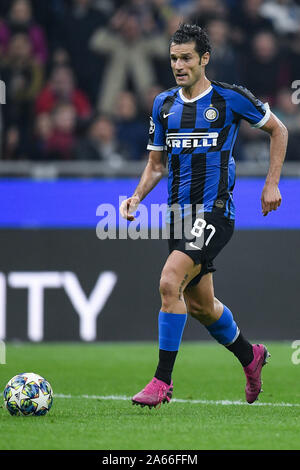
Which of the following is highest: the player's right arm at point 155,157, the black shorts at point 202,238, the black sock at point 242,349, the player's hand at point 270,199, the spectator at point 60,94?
the spectator at point 60,94

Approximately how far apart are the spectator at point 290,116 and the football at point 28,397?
5.94 meters

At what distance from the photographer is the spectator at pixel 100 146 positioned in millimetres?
10812

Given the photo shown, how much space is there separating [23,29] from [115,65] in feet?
3.94

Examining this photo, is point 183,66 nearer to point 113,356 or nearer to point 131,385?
point 131,385

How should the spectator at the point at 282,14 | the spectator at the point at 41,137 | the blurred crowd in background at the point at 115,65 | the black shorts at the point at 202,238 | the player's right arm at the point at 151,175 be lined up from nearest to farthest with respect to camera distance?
the black shorts at the point at 202,238 < the player's right arm at the point at 151,175 < the spectator at the point at 41,137 < the blurred crowd in background at the point at 115,65 < the spectator at the point at 282,14

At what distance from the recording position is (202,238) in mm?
5930

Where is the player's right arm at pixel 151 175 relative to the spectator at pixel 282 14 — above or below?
below

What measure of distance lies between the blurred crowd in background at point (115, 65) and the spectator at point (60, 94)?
12 millimetres

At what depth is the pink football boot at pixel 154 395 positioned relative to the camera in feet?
18.7

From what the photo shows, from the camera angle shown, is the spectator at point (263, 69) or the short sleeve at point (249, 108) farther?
the spectator at point (263, 69)

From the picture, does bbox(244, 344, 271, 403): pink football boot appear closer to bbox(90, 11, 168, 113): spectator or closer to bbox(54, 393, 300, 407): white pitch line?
bbox(54, 393, 300, 407): white pitch line

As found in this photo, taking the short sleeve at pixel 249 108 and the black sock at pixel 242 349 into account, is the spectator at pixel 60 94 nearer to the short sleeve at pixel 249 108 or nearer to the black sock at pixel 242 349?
the short sleeve at pixel 249 108

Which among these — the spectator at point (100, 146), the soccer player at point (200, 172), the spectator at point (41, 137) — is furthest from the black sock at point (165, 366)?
the spectator at point (41, 137)

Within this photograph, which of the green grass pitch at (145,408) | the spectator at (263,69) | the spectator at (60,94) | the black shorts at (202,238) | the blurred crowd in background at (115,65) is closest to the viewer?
the green grass pitch at (145,408)
